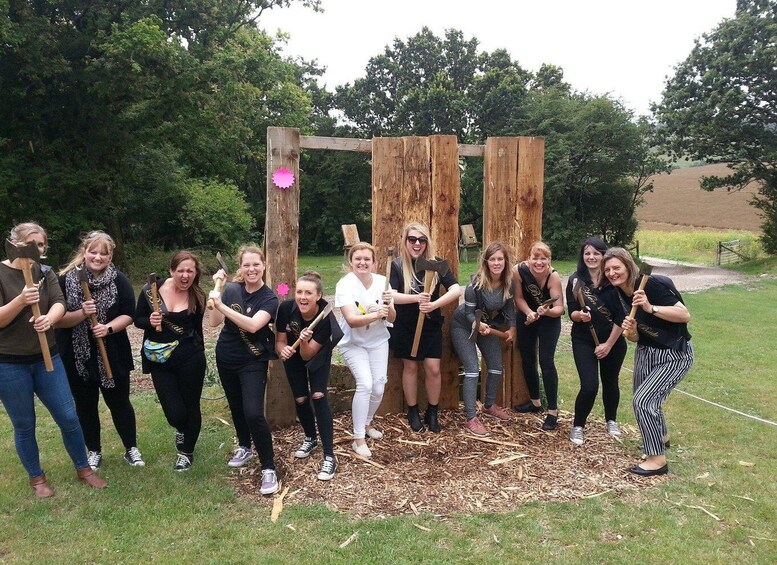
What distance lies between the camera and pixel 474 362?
204 inches

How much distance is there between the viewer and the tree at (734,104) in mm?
23031

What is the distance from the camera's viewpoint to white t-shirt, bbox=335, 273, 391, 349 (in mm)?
4501

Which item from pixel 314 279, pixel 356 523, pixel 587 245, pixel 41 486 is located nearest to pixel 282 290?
pixel 314 279

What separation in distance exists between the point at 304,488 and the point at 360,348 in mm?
1107

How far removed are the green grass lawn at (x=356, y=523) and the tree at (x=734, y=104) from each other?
2279 cm

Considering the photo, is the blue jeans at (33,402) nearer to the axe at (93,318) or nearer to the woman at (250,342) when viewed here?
the axe at (93,318)

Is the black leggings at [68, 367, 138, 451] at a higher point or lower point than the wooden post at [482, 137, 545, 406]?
lower

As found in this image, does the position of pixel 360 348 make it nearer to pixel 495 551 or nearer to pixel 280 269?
pixel 280 269

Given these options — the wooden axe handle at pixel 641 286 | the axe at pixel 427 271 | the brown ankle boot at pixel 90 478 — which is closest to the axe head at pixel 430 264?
the axe at pixel 427 271

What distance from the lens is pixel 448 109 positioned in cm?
2980

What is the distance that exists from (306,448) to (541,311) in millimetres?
2301

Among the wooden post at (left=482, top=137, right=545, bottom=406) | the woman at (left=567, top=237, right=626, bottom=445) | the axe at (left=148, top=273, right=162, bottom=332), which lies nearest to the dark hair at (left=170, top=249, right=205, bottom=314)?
the axe at (left=148, top=273, right=162, bottom=332)

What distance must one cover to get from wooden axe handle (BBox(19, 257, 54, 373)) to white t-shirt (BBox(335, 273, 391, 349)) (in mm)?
1957

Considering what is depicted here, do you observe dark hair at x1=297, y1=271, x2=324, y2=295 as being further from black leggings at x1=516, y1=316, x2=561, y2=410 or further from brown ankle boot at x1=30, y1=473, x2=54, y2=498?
brown ankle boot at x1=30, y1=473, x2=54, y2=498
